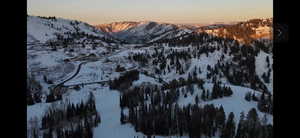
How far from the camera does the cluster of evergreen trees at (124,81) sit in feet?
308

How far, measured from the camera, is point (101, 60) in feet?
406

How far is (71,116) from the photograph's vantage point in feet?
233

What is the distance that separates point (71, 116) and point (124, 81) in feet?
102

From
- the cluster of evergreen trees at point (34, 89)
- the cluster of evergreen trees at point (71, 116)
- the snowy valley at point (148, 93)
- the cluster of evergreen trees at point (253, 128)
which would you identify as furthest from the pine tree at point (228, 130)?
the cluster of evergreen trees at point (34, 89)

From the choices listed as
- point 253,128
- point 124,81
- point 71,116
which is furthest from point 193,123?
point 124,81

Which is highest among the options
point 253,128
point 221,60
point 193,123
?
point 221,60

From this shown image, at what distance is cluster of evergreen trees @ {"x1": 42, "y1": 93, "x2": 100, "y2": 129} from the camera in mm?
65938

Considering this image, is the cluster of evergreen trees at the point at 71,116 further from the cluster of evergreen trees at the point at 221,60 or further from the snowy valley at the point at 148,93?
the cluster of evergreen trees at the point at 221,60

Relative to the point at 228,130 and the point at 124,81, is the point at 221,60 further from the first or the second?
the point at 228,130

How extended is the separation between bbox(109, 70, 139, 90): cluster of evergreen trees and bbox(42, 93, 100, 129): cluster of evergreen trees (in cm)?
1920

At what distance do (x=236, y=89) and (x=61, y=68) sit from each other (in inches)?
2394
